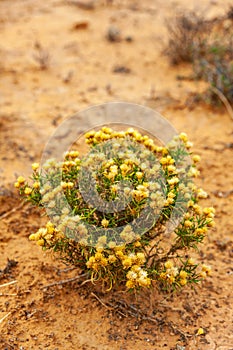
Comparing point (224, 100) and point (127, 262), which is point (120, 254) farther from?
point (224, 100)

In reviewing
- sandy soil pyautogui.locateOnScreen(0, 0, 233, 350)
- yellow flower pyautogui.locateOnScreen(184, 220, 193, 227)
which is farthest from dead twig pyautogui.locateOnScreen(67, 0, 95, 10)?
yellow flower pyautogui.locateOnScreen(184, 220, 193, 227)

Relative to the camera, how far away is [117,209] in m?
2.41

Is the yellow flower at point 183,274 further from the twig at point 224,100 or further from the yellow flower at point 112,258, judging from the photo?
the twig at point 224,100

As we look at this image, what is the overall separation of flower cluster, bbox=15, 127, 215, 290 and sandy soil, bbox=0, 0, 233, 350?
1.08 ft

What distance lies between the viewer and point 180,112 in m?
4.98

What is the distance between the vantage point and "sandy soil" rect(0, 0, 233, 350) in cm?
261

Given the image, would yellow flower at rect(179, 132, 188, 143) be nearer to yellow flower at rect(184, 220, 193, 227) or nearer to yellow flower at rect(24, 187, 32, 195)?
yellow flower at rect(184, 220, 193, 227)

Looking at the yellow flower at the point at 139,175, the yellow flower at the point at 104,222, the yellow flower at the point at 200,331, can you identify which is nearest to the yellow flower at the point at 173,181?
the yellow flower at the point at 139,175

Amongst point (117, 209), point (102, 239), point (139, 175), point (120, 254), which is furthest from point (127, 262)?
point (139, 175)

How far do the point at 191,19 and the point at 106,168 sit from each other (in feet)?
14.0

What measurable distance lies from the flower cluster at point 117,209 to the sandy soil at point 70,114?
0.33 meters

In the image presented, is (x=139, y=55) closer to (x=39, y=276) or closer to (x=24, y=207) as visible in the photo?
(x=24, y=207)

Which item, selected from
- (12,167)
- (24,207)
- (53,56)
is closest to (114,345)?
(24,207)

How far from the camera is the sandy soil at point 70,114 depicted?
2.61 m
